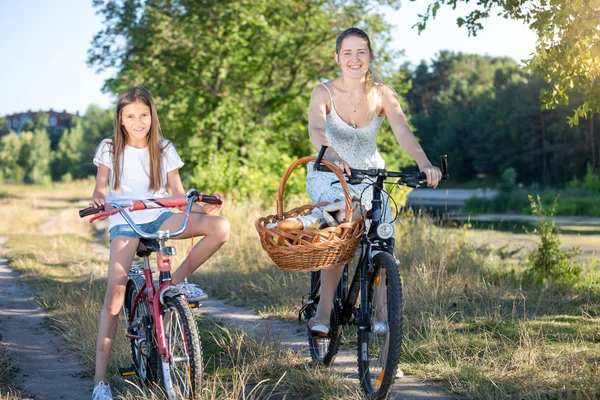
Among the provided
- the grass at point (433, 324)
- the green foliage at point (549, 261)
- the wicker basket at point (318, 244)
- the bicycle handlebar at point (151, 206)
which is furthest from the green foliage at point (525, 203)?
the bicycle handlebar at point (151, 206)

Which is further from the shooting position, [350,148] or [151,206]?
[350,148]

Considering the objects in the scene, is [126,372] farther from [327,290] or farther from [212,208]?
[327,290]

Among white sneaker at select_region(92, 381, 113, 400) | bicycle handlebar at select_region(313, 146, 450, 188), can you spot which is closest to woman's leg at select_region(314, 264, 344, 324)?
bicycle handlebar at select_region(313, 146, 450, 188)

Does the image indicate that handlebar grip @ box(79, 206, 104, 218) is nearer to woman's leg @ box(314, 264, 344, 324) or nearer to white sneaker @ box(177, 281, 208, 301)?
white sneaker @ box(177, 281, 208, 301)

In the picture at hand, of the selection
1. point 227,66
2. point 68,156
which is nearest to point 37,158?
point 68,156

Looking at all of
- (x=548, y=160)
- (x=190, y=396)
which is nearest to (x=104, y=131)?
(x=548, y=160)

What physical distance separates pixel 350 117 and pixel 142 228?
1349 mm

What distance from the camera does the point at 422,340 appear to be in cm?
498

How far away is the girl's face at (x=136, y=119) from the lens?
405 centimetres

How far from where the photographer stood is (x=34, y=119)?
12044 cm

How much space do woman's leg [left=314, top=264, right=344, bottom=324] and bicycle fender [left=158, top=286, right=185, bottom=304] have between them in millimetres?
1014

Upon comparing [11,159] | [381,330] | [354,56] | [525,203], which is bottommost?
[525,203]

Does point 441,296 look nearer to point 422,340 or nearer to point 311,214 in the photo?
point 422,340

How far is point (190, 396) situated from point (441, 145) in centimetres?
6117
